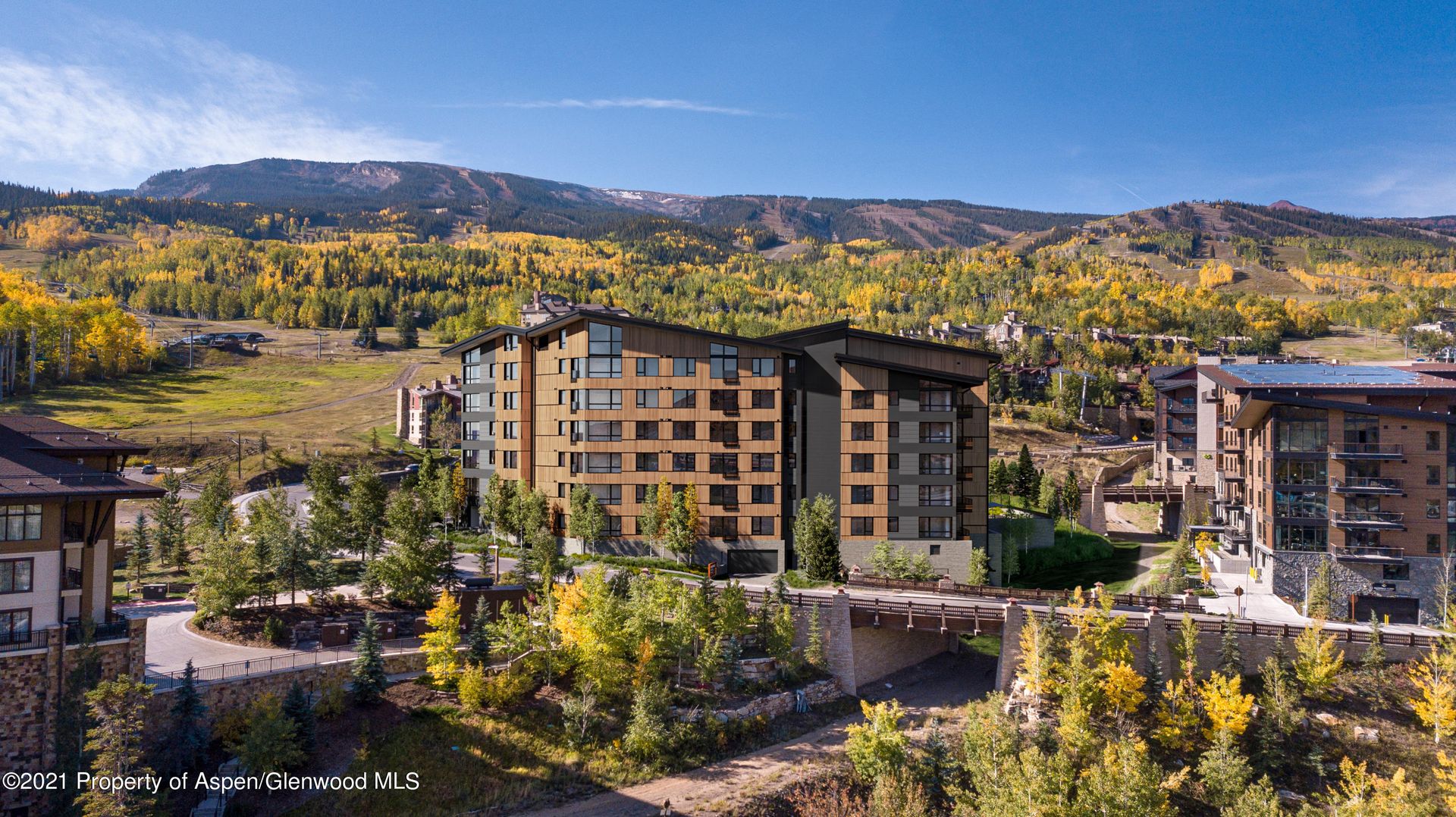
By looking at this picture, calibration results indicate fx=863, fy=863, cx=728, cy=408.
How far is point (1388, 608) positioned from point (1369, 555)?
3.42m

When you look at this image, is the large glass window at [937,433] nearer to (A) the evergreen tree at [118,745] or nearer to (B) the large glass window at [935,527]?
(B) the large glass window at [935,527]

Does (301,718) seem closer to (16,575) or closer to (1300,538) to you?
(16,575)

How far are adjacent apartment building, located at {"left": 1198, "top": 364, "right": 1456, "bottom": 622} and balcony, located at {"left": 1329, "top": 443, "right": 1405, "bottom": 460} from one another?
6 cm

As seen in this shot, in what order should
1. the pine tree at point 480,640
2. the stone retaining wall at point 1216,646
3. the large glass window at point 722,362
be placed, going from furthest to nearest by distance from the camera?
the large glass window at point 722,362
the stone retaining wall at point 1216,646
the pine tree at point 480,640

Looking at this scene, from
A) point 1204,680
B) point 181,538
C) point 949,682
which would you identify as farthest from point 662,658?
point 181,538

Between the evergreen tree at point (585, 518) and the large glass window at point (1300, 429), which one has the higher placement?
the large glass window at point (1300, 429)

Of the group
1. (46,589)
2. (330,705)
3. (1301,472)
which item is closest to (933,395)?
(1301,472)

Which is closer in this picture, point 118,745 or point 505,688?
point 118,745

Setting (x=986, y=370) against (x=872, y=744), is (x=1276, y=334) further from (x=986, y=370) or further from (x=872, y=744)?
(x=872, y=744)

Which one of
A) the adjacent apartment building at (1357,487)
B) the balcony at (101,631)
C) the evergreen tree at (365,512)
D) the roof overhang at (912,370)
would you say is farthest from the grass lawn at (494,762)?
the adjacent apartment building at (1357,487)

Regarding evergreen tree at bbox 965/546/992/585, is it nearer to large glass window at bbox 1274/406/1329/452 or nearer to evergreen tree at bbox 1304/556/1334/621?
evergreen tree at bbox 1304/556/1334/621

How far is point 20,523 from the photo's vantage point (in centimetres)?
3039

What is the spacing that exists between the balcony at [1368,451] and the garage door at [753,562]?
116 ft

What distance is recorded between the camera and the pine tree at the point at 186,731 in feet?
100
